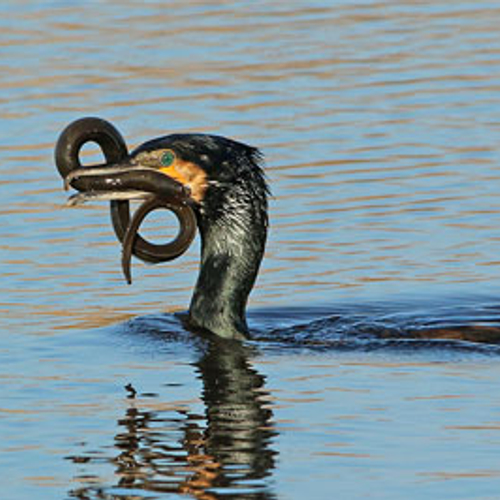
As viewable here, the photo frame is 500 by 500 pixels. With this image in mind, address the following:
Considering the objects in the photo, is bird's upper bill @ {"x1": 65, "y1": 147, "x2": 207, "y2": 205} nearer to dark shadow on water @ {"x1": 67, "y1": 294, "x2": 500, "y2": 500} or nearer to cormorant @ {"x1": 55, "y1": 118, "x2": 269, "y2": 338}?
cormorant @ {"x1": 55, "y1": 118, "x2": 269, "y2": 338}

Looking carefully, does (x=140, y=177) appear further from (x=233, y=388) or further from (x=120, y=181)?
(x=233, y=388)

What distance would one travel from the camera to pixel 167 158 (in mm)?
12438

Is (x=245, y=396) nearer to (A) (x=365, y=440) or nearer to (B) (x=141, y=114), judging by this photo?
(A) (x=365, y=440)

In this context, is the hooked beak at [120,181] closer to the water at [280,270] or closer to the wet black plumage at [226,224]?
the wet black plumage at [226,224]

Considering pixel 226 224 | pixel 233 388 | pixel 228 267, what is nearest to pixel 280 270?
pixel 228 267

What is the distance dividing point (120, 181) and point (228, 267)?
969 millimetres

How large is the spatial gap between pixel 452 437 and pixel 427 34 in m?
13.5

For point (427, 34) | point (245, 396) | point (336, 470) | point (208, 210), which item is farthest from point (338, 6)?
point (336, 470)

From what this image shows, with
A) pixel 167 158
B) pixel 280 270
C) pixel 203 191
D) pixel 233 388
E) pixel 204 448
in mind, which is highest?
pixel 167 158

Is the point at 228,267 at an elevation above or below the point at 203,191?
below

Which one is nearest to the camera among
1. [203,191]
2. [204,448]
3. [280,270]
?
[204,448]

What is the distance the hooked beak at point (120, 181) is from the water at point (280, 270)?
0.97 meters

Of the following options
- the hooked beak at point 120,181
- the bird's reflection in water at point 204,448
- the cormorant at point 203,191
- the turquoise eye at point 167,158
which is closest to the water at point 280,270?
the bird's reflection in water at point 204,448

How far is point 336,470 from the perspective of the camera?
376 inches
